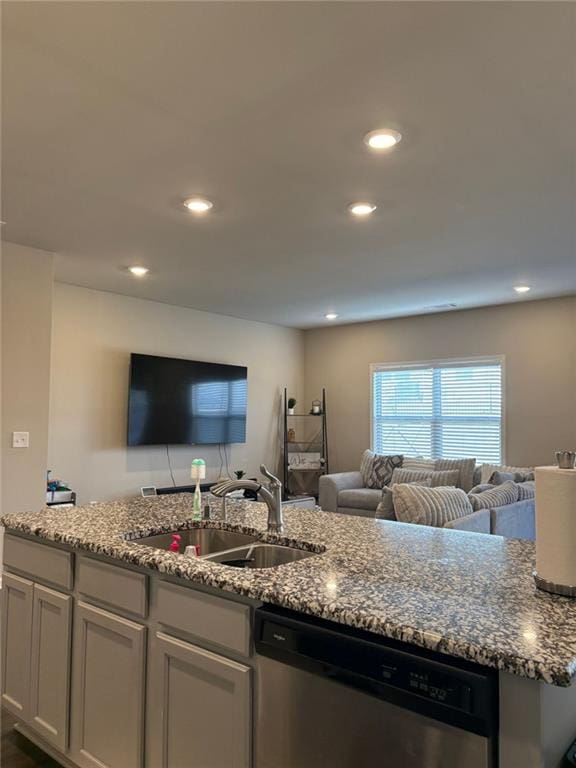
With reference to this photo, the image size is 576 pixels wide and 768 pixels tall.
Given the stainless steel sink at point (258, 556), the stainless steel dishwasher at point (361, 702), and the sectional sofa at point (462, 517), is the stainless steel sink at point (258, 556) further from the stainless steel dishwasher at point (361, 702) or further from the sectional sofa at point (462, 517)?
the sectional sofa at point (462, 517)

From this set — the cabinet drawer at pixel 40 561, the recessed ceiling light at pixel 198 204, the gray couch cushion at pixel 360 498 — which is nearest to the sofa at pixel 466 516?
the gray couch cushion at pixel 360 498

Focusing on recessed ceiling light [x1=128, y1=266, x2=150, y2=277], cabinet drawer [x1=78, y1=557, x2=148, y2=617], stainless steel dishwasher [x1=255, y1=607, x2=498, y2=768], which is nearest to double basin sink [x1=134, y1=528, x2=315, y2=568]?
cabinet drawer [x1=78, y1=557, x2=148, y2=617]

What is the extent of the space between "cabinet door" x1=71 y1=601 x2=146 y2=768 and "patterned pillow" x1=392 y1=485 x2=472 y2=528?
189cm

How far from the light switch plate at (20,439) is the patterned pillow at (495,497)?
10.3ft

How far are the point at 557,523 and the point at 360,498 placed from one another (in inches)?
198

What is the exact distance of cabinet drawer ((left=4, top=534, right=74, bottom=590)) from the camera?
2232 millimetres

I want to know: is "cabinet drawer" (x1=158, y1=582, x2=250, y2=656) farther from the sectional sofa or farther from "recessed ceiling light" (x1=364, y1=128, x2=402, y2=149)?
"recessed ceiling light" (x1=364, y1=128, x2=402, y2=149)

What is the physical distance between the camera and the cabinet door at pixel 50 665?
86.7 inches

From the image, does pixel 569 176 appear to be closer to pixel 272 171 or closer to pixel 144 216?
pixel 272 171

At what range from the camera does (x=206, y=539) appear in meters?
2.51

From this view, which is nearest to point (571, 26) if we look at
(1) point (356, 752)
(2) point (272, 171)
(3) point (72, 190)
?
(2) point (272, 171)

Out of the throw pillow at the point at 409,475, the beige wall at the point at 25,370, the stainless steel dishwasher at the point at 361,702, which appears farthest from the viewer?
the throw pillow at the point at 409,475

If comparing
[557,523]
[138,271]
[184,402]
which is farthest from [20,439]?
[557,523]

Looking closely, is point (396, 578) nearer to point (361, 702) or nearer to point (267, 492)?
point (361, 702)
